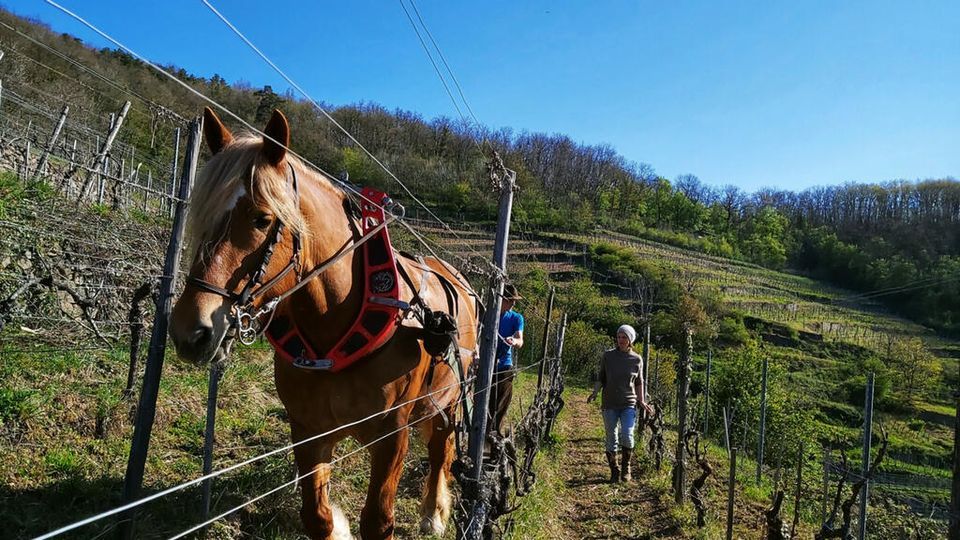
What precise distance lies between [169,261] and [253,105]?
4966 cm

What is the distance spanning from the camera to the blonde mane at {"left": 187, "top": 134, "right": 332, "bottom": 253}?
1.68 m

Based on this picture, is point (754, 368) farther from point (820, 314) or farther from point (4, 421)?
point (820, 314)

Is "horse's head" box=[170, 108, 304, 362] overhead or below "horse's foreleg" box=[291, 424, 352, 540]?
overhead

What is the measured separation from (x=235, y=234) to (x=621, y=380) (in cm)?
499

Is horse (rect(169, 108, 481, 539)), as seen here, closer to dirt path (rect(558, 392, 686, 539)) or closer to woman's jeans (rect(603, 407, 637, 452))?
dirt path (rect(558, 392, 686, 539))

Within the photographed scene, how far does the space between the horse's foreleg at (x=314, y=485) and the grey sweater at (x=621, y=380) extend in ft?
12.7

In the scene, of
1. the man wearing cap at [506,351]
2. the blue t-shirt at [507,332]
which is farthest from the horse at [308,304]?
the blue t-shirt at [507,332]

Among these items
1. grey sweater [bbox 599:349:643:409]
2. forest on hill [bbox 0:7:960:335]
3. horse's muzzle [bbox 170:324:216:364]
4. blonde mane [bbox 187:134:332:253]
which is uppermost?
forest on hill [bbox 0:7:960:335]

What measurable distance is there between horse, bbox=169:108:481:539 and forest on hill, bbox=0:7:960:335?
3330 cm

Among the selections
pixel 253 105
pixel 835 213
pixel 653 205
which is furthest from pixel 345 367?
pixel 835 213

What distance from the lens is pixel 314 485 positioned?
102 inches

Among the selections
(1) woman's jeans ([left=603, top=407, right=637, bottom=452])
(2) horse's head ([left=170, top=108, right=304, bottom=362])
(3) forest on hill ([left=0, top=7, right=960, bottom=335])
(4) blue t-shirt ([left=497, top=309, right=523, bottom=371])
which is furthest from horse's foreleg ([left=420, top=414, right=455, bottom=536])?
(3) forest on hill ([left=0, top=7, right=960, bottom=335])

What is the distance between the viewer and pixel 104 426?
3352 millimetres

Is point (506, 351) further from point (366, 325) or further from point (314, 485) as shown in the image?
point (366, 325)
